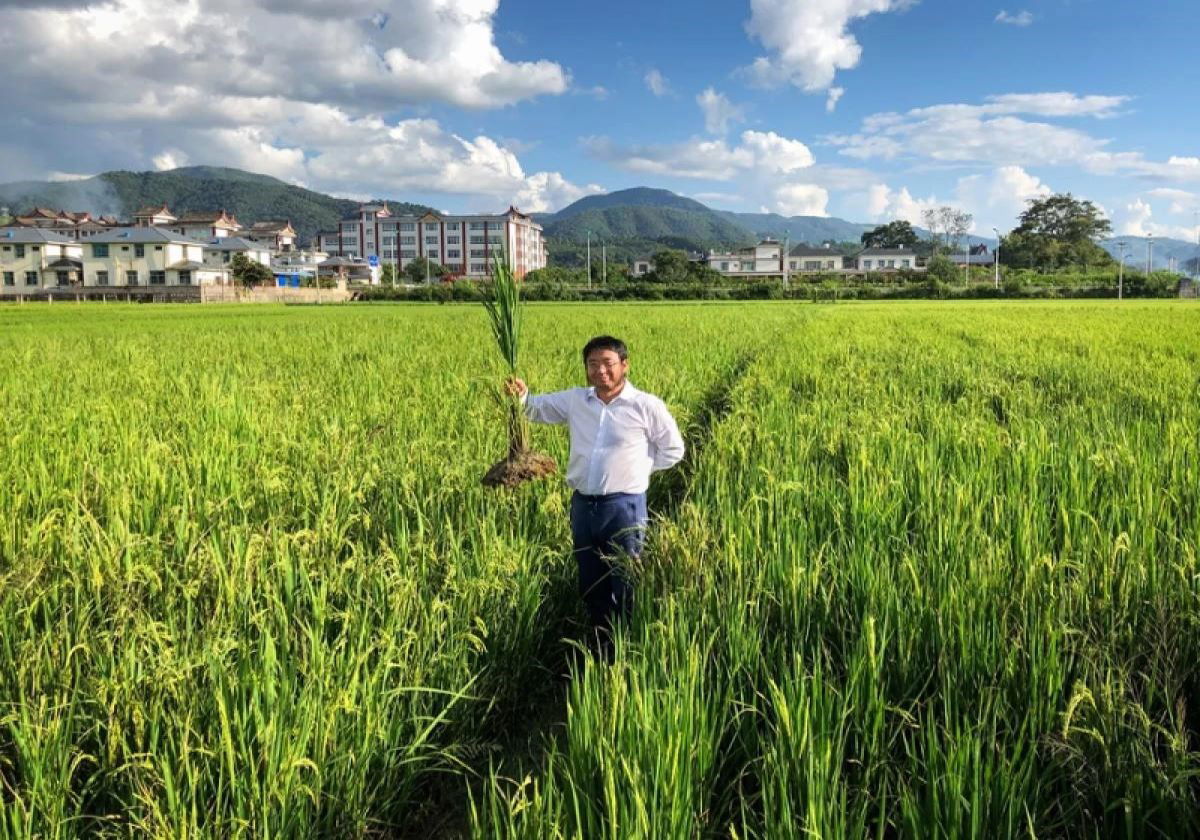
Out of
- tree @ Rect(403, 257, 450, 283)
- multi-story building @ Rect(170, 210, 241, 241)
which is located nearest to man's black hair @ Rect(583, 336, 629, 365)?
tree @ Rect(403, 257, 450, 283)

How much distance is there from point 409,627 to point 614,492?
110 centimetres

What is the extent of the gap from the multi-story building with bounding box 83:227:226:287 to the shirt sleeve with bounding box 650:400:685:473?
70.5 meters

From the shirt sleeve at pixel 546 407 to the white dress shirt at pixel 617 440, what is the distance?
0.45ft

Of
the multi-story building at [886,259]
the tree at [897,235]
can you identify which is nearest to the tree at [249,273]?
the multi-story building at [886,259]

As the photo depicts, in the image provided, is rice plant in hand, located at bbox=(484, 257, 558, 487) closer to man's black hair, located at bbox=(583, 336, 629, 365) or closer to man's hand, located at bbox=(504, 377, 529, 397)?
man's hand, located at bbox=(504, 377, 529, 397)

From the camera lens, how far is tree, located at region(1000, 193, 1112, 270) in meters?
80.2

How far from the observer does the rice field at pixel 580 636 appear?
5.62ft

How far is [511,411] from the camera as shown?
3.57m

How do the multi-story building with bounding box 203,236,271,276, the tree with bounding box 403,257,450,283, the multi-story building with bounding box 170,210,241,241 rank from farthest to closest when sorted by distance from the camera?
the multi-story building with bounding box 170,210,241,241
the tree with bounding box 403,257,450,283
the multi-story building with bounding box 203,236,271,276

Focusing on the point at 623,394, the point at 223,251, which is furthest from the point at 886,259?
the point at 623,394

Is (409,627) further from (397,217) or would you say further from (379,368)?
(397,217)

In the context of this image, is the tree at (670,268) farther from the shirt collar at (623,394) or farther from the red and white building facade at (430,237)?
Result: the shirt collar at (623,394)

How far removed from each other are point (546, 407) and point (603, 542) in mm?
706

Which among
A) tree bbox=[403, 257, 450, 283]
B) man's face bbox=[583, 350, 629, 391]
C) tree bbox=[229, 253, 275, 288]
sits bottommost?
man's face bbox=[583, 350, 629, 391]
